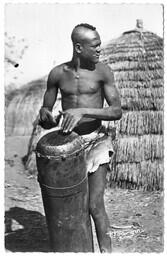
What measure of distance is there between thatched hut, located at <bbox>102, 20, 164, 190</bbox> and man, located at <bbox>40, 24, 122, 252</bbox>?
1808 millimetres

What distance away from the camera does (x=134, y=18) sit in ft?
24.4

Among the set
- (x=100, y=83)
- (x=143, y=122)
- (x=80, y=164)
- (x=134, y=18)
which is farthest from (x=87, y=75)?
(x=143, y=122)

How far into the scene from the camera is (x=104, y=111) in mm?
Answer: 5996

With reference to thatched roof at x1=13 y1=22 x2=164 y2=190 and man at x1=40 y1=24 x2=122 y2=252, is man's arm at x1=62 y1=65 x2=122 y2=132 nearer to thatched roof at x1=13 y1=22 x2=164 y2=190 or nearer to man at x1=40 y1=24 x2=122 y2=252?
man at x1=40 y1=24 x2=122 y2=252

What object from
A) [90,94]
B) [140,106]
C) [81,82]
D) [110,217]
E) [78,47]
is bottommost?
[110,217]

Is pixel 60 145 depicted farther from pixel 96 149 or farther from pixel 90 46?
pixel 90 46

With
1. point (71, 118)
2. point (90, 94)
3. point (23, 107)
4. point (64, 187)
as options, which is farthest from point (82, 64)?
point (23, 107)

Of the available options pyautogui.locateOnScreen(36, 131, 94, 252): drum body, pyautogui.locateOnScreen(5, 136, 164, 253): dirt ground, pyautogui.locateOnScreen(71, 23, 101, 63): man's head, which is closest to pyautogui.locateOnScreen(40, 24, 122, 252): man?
pyautogui.locateOnScreen(71, 23, 101, 63): man's head

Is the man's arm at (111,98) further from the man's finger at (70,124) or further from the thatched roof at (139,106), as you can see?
the thatched roof at (139,106)

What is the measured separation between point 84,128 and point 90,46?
71cm

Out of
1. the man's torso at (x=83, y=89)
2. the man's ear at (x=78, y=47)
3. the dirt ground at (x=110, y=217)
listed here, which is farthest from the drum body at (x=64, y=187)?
the dirt ground at (x=110, y=217)

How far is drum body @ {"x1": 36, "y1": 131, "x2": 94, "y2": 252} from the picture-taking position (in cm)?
586

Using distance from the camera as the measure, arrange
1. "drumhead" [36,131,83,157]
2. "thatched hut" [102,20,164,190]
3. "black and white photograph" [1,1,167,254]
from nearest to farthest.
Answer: "drumhead" [36,131,83,157], "black and white photograph" [1,1,167,254], "thatched hut" [102,20,164,190]

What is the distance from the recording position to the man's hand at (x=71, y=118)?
19.3 feet
